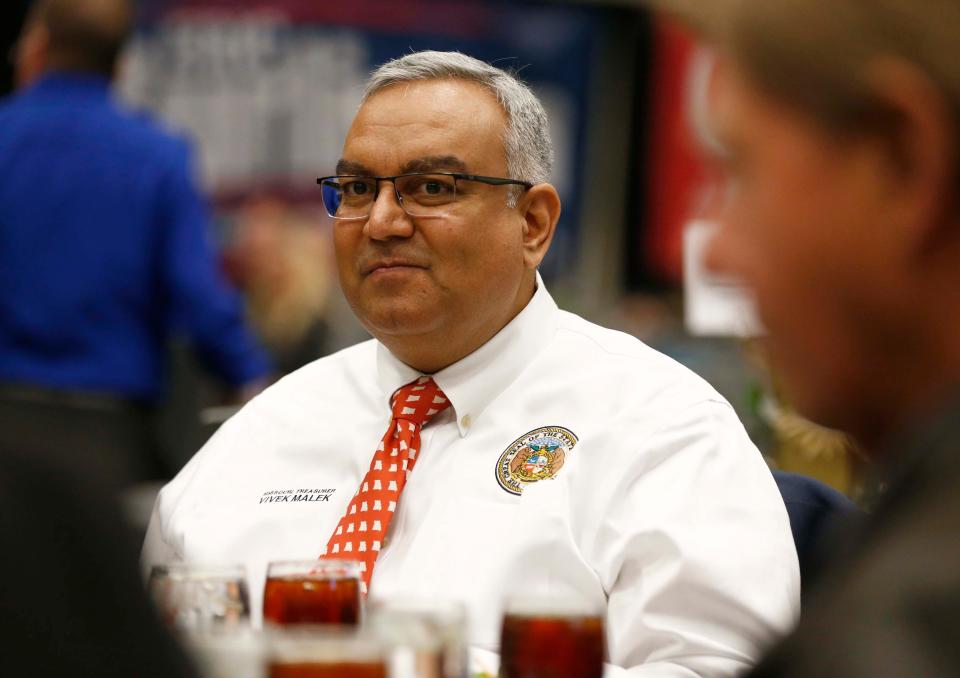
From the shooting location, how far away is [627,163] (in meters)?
10.6

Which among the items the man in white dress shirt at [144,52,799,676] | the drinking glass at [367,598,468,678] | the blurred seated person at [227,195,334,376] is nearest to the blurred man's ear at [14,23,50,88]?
the man in white dress shirt at [144,52,799,676]

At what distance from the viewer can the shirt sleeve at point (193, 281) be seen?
3.93 meters

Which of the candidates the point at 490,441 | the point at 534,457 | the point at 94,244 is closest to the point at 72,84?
the point at 94,244

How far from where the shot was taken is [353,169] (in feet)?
8.97

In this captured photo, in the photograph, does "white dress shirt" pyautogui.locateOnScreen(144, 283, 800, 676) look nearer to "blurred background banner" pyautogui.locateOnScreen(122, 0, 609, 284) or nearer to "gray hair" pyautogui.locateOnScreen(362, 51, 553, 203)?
"gray hair" pyautogui.locateOnScreen(362, 51, 553, 203)

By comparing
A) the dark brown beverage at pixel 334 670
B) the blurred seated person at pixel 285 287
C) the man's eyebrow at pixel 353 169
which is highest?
the man's eyebrow at pixel 353 169

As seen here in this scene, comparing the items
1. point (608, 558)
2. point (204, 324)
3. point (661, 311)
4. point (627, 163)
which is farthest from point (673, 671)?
point (627, 163)

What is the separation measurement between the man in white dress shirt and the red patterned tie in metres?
0.03

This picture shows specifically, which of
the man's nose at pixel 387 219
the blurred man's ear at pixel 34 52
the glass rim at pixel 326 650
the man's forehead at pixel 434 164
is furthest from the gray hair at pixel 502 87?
the glass rim at pixel 326 650

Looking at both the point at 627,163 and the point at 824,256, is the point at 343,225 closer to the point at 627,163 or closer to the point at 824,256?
the point at 824,256

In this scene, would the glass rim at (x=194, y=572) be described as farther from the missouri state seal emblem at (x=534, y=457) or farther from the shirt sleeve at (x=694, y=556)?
the missouri state seal emblem at (x=534, y=457)

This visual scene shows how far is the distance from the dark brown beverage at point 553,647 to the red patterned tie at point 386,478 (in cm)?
101

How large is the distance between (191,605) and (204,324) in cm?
251

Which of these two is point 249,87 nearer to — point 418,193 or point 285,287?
point 285,287
